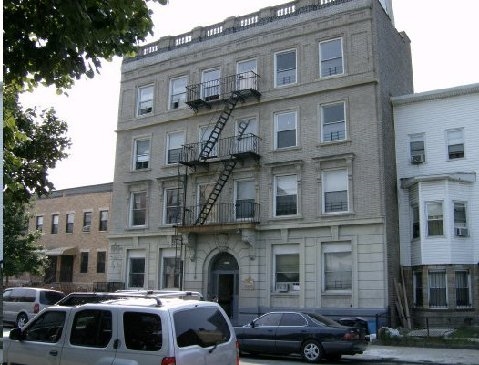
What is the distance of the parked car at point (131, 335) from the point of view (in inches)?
284

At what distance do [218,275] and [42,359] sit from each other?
60.4 feet

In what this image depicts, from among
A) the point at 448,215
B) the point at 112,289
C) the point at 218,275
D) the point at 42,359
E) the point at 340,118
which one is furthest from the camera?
the point at 112,289

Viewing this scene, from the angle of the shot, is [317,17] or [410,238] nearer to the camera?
[410,238]

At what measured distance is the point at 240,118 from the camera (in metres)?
27.1

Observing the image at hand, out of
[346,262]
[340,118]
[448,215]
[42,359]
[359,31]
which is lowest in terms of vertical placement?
[42,359]

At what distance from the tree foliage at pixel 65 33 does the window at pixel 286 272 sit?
16.8 metres

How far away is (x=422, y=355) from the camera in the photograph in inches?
651

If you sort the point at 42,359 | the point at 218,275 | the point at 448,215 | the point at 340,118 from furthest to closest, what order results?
the point at 218,275 < the point at 340,118 < the point at 448,215 < the point at 42,359

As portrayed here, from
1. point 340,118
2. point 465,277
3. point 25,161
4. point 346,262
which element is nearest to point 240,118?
point 340,118

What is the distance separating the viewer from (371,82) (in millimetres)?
24047

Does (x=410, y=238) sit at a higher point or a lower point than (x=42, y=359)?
higher

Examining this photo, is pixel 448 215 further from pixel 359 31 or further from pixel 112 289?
pixel 112 289

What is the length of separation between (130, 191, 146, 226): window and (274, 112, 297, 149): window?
26.8 feet

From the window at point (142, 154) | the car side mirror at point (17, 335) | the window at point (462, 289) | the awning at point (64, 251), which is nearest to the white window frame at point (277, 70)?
the window at point (142, 154)
